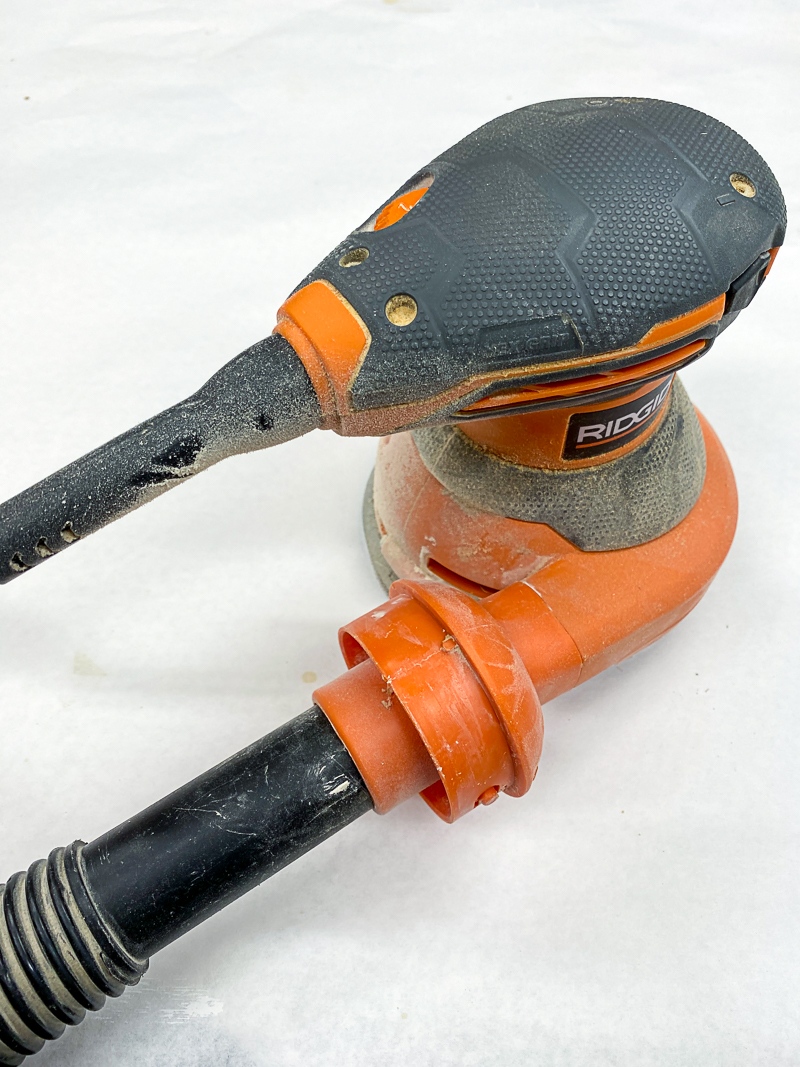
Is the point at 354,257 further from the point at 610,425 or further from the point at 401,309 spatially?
the point at 610,425

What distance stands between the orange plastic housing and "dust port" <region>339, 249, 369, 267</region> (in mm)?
301

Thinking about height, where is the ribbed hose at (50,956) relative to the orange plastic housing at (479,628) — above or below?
below

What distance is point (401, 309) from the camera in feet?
2.63

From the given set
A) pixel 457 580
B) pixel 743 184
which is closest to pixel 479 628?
pixel 457 580

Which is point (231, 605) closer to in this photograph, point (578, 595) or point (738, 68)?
point (578, 595)

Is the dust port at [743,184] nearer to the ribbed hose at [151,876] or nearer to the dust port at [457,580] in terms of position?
the dust port at [457,580]

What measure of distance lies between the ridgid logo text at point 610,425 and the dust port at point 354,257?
27 cm

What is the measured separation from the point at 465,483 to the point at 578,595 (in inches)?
6.5

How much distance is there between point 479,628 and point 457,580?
0.21m

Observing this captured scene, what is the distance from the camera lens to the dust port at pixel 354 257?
0.81 meters

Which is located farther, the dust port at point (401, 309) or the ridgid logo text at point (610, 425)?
the ridgid logo text at point (610, 425)

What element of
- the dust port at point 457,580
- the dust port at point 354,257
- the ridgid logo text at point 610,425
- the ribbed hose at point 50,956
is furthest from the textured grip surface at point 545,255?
the ribbed hose at point 50,956

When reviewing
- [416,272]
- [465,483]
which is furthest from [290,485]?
[416,272]

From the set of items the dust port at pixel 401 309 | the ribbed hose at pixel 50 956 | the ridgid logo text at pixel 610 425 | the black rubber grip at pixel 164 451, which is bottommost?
the ribbed hose at pixel 50 956
